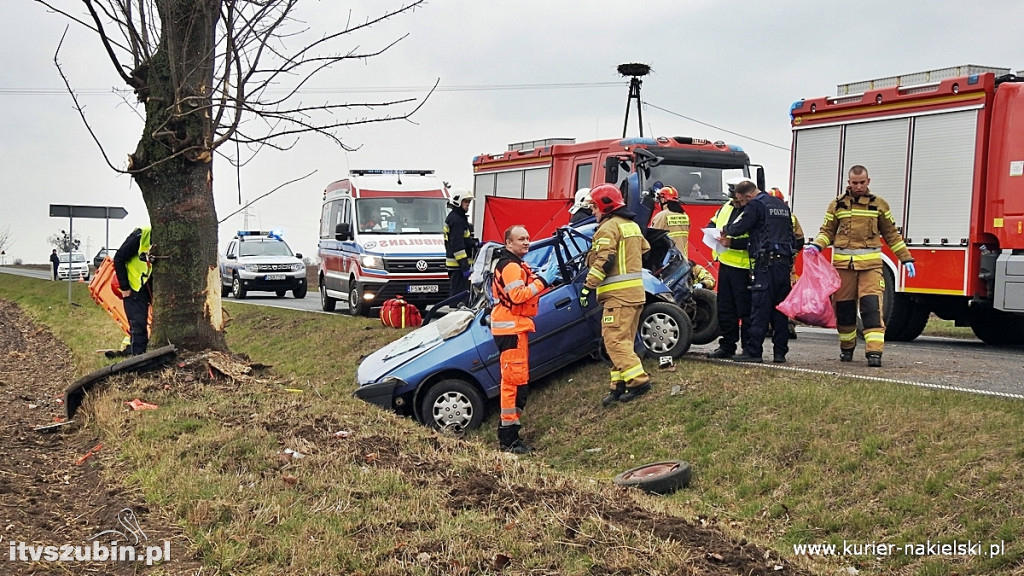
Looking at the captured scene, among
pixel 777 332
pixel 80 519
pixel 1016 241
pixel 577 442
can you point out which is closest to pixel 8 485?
pixel 80 519

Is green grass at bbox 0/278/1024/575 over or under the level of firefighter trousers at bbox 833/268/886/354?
under

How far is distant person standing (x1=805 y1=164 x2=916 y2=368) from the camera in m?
10.1

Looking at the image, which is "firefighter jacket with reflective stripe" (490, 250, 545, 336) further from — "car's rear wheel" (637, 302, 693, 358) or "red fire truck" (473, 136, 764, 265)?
"red fire truck" (473, 136, 764, 265)

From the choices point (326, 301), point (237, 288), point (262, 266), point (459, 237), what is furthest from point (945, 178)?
point (237, 288)

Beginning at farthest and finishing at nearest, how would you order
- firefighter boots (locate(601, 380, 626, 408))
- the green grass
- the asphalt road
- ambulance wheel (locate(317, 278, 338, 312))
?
ambulance wheel (locate(317, 278, 338, 312))
firefighter boots (locate(601, 380, 626, 408))
the asphalt road
the green grass

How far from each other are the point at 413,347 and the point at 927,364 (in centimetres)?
509

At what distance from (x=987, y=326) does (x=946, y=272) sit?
155 cm

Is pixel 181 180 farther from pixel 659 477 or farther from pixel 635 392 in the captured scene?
pixel 659 477

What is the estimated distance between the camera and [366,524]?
5430 mm

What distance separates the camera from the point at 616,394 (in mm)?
9656

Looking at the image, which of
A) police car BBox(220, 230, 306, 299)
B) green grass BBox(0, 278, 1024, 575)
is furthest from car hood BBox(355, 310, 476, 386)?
police car BBox(220, 230, 306, 299)

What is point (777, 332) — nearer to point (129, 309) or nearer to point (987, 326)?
point (987, 326)

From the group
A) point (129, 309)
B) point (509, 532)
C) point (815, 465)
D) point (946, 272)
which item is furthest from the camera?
point (946, 272)

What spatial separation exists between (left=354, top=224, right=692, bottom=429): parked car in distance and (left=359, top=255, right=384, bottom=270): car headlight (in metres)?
7.81
